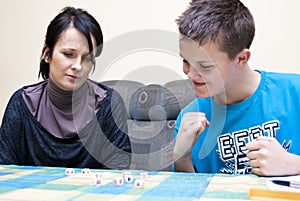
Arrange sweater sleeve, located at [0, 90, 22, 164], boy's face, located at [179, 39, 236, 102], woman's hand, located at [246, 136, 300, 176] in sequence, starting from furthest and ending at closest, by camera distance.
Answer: sweater sleeve, located at [0, 90, 22, 164] → boy's face, located at [179, 39, 236, 102] → woman's hand, located at [246, 136, 300, 176]

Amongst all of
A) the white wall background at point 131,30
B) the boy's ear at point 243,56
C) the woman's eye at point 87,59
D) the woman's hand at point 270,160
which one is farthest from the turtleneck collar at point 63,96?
the woman's hand at point 270,160

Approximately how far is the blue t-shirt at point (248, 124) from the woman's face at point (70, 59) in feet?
1.51

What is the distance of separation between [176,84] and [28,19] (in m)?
1.00

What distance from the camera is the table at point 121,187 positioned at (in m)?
0.58

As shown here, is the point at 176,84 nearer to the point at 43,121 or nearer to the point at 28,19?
the point at 43,121

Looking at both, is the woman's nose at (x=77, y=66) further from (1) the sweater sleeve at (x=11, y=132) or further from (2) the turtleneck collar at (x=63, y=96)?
(1) the sweater sleeve at (x=11, y=132)

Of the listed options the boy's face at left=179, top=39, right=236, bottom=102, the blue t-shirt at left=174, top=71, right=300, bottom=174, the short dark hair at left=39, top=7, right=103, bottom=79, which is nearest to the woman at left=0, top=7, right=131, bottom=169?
the short dark hair at left=39, top=7, right=103, bottom=79

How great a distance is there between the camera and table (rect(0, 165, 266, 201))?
1.92 feet

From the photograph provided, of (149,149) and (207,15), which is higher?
(207,15)

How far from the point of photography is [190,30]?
0.93m

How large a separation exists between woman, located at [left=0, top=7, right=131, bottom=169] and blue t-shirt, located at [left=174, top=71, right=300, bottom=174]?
0.97 ft

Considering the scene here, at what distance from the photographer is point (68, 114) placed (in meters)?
1.25

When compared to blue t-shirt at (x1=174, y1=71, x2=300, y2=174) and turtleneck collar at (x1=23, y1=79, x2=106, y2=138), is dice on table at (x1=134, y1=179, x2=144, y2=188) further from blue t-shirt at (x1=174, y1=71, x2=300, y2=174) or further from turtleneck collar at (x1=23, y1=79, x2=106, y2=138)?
turtleneck collar at (x1=23, y1=79, x2=106, y2=138)

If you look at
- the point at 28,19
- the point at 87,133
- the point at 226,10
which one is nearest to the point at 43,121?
the point at 87,133
